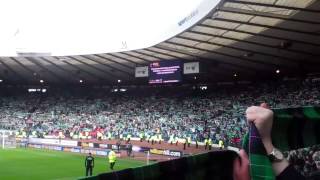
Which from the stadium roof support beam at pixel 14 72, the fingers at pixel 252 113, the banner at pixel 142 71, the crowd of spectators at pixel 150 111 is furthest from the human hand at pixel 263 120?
the stadium roof support beam at pixel 14 72

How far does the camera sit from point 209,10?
20875mm

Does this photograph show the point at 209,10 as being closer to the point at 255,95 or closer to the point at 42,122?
the point at 255,95

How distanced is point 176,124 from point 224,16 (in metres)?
20.1

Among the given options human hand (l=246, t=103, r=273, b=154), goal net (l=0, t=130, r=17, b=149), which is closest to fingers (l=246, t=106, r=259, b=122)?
human hand (l=246, t=103, r=273, b=154)

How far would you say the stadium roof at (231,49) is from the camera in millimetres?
20625

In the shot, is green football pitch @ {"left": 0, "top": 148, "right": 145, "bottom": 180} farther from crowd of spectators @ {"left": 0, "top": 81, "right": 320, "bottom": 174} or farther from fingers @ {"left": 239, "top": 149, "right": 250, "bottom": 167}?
fingers @ {"left": 239, "top": 149, "right": 250, "bottom": 167}

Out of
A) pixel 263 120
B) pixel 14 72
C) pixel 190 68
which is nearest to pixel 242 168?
pixel 263 120

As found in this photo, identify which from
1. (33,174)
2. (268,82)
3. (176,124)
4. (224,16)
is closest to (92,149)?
(176,124)

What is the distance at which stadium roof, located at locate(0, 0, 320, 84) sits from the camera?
2062cm

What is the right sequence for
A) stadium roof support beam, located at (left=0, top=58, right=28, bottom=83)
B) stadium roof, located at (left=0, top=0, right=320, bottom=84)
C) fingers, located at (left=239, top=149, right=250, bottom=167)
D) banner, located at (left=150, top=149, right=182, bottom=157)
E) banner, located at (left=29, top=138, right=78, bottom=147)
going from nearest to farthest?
fingers, located at (left=239, top=149, right=250, bottom=167)
stadium roof, located at (left=0, top=0, right=320, bottom=84)
banner, located at (left=150, top=149, right=182, bottom=157)
banner, located at (left=29, top=138, right=78, bottom=147)
stadium roof support beam, located at (left=0, top=58, right=28, bottom=83)

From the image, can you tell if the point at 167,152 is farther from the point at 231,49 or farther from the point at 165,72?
the point at 231,49

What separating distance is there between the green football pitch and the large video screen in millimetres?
6504

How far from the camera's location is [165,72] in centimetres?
3422

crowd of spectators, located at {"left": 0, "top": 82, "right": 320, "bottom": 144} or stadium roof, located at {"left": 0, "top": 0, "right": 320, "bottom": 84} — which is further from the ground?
stadium roof, located at {"left": 0, "top": 0, "right": 320, "bottom": 84}
